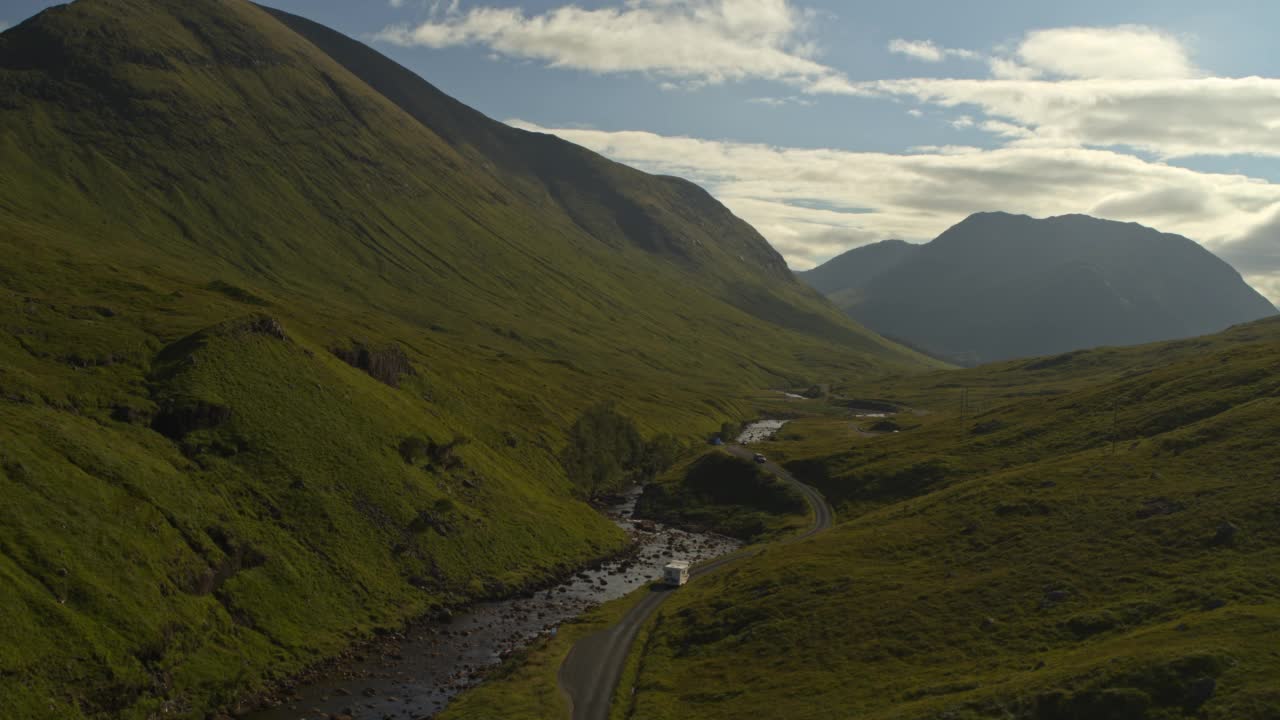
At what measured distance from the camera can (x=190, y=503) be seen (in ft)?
301

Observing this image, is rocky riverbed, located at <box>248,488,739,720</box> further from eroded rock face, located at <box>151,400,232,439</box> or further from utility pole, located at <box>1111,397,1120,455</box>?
utility pole, located at <box>1111,397,1120,455</box>

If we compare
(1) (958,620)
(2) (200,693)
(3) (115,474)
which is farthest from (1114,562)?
(3) (115,474)

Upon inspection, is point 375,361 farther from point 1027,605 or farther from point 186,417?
point 1027,605

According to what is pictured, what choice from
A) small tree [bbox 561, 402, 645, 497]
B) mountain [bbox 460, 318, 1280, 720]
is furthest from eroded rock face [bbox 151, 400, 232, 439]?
small tree [bbox 561, 402, 645, 497]

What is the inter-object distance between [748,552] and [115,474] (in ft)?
315

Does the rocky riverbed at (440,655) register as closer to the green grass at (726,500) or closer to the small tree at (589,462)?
the green grass at (726,500)

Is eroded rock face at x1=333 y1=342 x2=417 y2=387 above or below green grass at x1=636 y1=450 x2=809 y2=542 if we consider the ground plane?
above

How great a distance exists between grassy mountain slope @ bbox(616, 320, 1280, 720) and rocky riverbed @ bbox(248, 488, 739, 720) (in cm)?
1612

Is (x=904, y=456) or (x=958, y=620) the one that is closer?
(x=958, y=620)

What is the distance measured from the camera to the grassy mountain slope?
60969mm

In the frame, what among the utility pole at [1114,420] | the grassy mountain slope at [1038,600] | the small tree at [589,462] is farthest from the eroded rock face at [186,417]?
the utility pole at [1114,420]

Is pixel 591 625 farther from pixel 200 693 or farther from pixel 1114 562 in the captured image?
pixel 1114 562

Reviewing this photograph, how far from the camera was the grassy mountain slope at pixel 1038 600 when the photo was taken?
61.0m

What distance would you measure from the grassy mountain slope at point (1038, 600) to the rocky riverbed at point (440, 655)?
1612 centimetres
